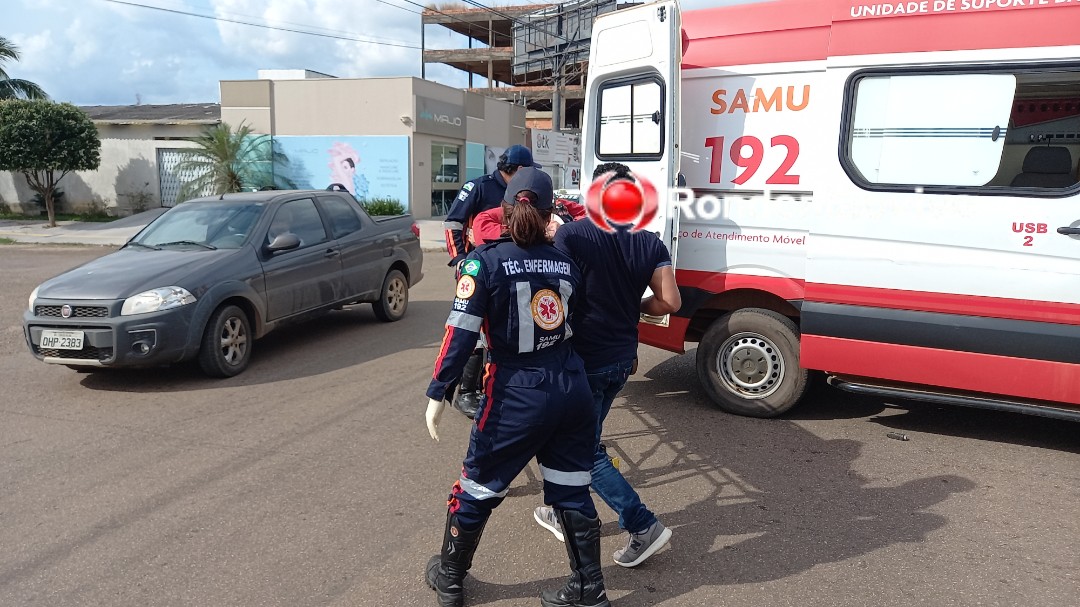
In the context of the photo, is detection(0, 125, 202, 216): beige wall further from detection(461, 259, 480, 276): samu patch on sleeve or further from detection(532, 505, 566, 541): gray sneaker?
detection(461, 259, 480, 276): samu patch on sleeve

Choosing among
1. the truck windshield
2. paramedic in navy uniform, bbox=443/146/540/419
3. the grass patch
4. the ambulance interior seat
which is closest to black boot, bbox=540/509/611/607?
paramedic in navy uniform, bbox=443/146/540/419

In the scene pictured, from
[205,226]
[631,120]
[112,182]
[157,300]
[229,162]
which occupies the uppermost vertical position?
[229,162]

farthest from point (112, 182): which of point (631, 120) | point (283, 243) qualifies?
point (631, 120)

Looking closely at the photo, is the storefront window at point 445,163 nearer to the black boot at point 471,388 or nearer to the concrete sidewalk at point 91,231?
the concrete sidewalk at point 91,231

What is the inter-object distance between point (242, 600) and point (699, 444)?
291 centimetres

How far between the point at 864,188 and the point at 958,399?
1.45 m

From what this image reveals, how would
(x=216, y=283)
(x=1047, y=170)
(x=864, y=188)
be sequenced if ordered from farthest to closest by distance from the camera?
(x=216, y=283), (x=864, y=188), (x=1047, y=170)

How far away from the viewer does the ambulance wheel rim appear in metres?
5.29

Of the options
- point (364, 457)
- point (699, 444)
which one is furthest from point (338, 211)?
point (699, 444)

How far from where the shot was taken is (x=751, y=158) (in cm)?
516

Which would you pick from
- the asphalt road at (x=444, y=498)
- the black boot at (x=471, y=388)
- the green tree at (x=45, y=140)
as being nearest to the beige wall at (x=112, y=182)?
the green tree at (x=45, y=140)

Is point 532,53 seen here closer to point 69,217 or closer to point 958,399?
point 69,217

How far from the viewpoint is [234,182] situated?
75.4 ft

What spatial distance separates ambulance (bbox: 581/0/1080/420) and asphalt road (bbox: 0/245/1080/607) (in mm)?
534
